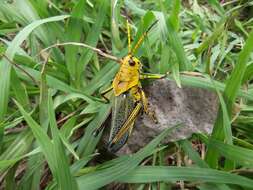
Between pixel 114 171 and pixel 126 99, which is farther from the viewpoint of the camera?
pixel 126 99

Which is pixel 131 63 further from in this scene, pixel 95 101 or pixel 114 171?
pixel 114 171

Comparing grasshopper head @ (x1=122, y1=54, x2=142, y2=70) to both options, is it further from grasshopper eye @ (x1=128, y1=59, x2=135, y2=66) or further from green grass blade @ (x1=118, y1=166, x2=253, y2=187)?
green grass blade @ (x1=118, y1=166, x2=253, y2=187)

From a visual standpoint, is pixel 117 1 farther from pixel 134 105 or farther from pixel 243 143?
pixel 243 143

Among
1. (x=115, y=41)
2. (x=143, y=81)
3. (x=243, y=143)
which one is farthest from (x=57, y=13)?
(x=243, y=143)

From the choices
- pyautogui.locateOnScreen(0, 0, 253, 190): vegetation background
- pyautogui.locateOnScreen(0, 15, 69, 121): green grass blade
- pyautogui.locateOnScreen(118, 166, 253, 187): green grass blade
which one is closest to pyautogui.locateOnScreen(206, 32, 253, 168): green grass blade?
pyautogui.locateOnScreen(0, 0, 253, 190): vegetation background

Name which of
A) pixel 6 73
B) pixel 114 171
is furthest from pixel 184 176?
pixel 6 73

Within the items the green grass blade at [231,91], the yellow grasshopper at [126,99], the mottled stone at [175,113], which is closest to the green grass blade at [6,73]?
the yellow grasshopper at [126,99]
